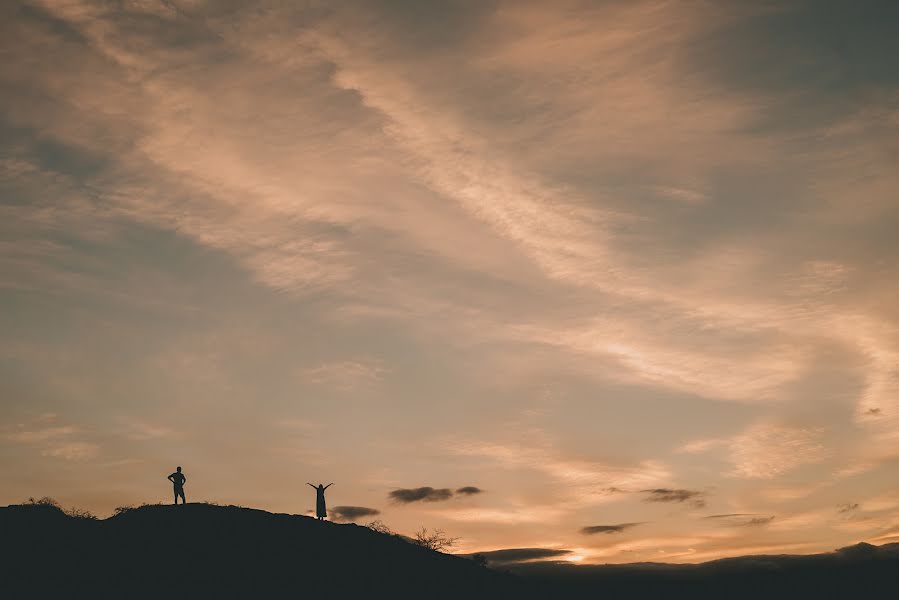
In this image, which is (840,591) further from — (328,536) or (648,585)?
(328,536)

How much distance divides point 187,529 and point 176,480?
335 cm

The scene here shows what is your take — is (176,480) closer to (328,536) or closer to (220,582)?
(220,582)

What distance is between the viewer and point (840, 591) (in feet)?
430

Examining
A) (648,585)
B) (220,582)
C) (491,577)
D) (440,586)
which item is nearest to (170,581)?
(220,582)

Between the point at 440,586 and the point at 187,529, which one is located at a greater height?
the point at 187,529

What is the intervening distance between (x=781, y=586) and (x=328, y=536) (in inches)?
3984

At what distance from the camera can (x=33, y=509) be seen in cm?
4647

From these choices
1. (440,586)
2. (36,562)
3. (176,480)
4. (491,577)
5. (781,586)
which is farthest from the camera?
(781,586)

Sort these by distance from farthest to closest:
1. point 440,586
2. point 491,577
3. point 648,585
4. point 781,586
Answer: point 781,586
point 648,585
point 491,577
point 440,586

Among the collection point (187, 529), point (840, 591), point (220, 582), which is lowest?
point (840, 591)

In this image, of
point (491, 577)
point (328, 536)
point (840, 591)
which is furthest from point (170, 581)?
point (840, 591)

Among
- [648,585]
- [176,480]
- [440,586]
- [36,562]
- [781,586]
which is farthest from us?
[781,586]

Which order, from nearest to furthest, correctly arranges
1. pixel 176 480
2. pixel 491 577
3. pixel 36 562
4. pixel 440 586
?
pixel 36 562
pixel 176 480
pixel 440 586
pixel 491 577

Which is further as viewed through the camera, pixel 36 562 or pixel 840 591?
pixel 840 591
